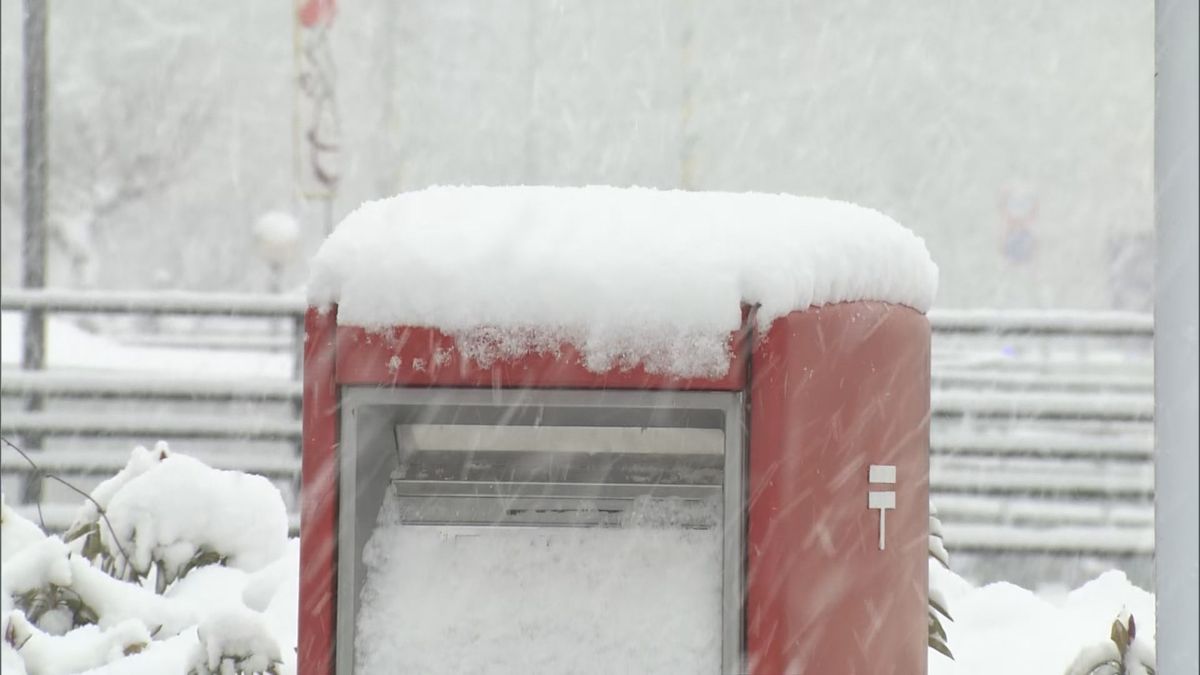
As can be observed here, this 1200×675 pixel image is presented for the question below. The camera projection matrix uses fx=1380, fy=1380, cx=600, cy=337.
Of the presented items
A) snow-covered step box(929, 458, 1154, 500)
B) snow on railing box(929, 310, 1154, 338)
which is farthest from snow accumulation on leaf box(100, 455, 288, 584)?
snow on railing box(929, 310, 1154, 338)

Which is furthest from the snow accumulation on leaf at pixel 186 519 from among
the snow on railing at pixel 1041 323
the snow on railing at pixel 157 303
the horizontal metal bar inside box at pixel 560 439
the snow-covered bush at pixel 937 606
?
the snow on railing at pixel 1041 323

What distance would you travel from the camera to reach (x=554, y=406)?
2.59 metres

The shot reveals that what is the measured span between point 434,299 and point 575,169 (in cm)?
2607

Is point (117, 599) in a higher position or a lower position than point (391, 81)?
lower

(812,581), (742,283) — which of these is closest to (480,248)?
(742,283)

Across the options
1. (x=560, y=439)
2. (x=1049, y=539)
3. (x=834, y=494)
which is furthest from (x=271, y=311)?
(x=834, y=494)

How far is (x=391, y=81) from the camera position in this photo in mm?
27500

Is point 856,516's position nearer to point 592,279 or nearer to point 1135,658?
point 592,279

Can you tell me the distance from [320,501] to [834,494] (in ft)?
3.21

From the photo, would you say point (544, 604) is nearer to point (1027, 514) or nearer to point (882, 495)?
point (882, 495)

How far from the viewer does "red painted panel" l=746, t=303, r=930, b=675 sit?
2.52m

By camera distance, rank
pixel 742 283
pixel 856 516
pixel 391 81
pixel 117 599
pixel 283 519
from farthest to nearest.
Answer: pixel 391 81
pixel 283 519
pixel 117 599
pixel 856 516
pixel 742 283

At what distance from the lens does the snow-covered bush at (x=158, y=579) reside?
341 cm

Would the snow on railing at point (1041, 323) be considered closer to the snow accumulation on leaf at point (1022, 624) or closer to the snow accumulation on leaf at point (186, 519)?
the snow accumulation on leaf at point (1022, 624)
